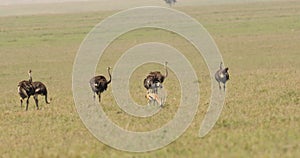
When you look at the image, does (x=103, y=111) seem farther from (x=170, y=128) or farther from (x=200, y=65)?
(x=200, y=65)

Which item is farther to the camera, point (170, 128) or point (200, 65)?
point (200, 65)

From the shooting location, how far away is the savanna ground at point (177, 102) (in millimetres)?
14352

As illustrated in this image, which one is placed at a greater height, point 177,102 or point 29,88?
point 29,88

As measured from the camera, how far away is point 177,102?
22.8 meters

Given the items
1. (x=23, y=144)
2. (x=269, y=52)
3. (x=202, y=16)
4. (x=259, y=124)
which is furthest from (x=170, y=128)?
(x=202, y=16)

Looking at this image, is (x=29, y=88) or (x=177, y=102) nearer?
(x=29, y=88)

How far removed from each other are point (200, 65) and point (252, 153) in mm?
27364

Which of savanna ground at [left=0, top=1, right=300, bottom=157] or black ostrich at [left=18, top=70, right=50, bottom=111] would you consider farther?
black ostrich at [left=18, top=70, right=50, bottom=111]

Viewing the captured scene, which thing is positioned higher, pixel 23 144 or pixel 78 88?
pixel 78 88

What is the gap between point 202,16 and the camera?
8144 cm

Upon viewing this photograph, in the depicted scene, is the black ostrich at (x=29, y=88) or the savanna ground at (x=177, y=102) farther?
the black ostrich at (x=29, y=88)

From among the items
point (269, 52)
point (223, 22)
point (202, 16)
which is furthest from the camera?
point (202, 16)

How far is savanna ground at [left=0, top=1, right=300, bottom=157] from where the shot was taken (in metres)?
14.4

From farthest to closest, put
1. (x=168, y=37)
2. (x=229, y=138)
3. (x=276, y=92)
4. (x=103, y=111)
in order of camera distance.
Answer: (x=168, y=37)
(x=276, y=92)
(x=103, y=111)
(x=229, y=138)
